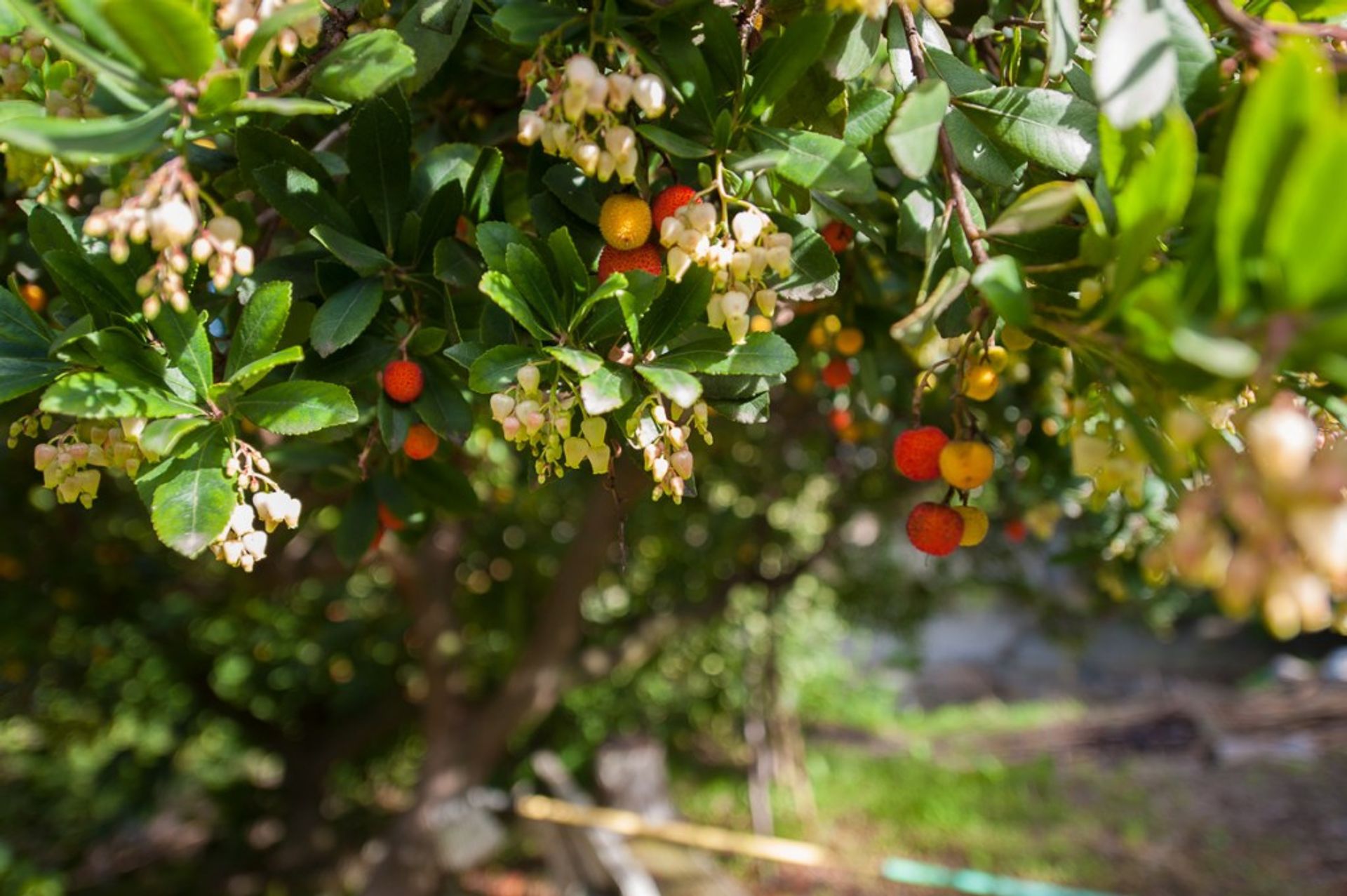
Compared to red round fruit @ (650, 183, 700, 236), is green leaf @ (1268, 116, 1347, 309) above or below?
above

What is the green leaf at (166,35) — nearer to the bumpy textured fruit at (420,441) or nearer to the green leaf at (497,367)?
the green leaf at (497,367)

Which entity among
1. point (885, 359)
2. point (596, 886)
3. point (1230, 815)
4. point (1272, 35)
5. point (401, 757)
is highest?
point (1272, 35)

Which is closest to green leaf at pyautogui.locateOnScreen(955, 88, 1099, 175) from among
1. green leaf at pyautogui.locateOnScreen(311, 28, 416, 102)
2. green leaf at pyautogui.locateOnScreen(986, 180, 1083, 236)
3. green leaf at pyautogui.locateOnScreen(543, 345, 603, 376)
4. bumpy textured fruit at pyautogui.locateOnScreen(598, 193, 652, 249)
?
green leaf at pyautogui.locateOnScreen(986, 180, 1083, 236)

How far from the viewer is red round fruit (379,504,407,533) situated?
4.61ft

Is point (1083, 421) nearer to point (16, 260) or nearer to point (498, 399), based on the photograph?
point (498, 399)

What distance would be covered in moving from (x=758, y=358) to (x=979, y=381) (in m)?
0.23

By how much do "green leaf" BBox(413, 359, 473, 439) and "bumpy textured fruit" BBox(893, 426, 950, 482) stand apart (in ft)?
1.65

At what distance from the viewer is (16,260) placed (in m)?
1.38

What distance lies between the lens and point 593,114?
2.71 feet

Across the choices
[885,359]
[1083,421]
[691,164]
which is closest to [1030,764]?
[885,359]

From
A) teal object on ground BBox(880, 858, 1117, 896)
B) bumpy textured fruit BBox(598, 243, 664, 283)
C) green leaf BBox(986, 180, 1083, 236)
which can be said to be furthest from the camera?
teal object on ground BBox(880, 858, 1117, 896)

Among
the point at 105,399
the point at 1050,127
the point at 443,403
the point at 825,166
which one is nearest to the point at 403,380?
the point at 443,403

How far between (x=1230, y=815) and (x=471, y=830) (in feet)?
12.1

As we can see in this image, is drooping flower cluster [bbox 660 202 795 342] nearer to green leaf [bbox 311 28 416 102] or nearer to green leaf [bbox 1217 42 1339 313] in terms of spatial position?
green leaf [bbox 311 28 416 102]
